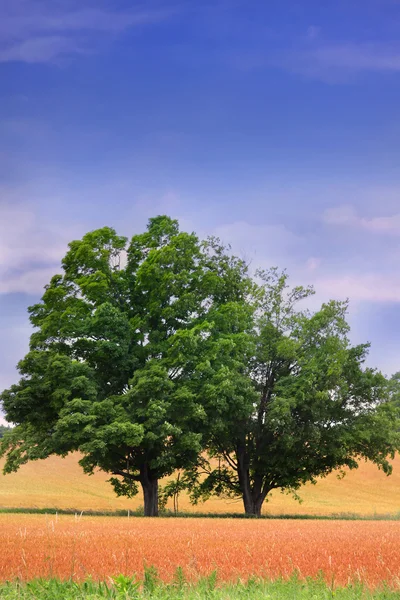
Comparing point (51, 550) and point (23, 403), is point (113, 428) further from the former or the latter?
point (51, 550)

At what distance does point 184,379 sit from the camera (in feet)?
124

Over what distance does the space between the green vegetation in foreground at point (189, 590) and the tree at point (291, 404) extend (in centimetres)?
2853

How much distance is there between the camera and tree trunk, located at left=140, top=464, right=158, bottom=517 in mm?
38812

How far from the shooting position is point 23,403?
35469 mm

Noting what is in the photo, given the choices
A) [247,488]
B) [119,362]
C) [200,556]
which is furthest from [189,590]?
[247,488]

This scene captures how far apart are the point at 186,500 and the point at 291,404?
1478 inches

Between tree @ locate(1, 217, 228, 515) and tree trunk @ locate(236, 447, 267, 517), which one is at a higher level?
tree @ locate(1, 217, 228, 515)

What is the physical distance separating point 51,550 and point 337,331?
106 feet

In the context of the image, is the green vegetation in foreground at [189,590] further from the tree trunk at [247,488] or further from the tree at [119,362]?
the tree trunk at [247,488]

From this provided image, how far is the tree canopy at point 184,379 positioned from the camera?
115 ft

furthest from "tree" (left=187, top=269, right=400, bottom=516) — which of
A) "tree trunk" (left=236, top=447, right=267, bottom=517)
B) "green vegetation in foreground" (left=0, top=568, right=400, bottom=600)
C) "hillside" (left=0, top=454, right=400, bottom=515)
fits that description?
Answer: "green vegetation in foreground" (left=0, top=568, right=400, bottom=600)

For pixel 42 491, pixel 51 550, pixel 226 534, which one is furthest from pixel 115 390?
pixel 42 491

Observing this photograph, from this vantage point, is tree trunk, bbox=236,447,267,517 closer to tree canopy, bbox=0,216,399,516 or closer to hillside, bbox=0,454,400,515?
tree canopy, bbox=0,216,399,516

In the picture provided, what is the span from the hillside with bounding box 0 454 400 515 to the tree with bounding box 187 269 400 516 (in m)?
14.2
